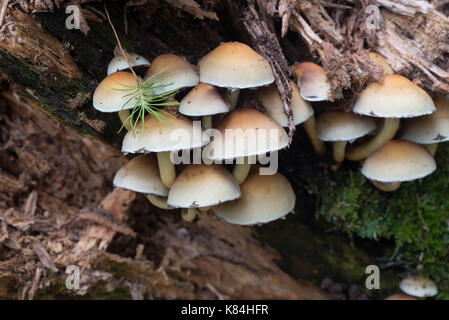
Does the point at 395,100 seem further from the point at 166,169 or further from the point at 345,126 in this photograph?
the point at 166,169

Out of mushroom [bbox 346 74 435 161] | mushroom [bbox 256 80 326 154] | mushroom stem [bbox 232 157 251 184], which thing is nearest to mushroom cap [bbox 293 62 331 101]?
mushroom [bbox 256 80 326 154]

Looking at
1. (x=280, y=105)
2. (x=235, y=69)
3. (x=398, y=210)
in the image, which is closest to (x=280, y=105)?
(x=280, y=105)

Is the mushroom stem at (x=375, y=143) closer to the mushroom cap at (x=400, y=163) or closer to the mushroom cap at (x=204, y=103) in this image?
the mushroom cap at (x=400, y=163)

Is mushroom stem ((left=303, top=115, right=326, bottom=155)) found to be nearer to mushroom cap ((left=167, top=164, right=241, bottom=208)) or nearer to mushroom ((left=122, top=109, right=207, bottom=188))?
mushroom cap ((left=167, top=164, right=241, bottom=208))

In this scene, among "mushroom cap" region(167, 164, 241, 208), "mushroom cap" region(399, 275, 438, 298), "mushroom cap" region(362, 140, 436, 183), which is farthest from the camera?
"mushroom cap" region(399, 275, 438, 298)

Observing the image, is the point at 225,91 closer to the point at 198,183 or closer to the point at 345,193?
the point at 198,183

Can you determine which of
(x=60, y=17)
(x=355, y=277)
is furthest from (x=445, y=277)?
(x=60, y=17)
